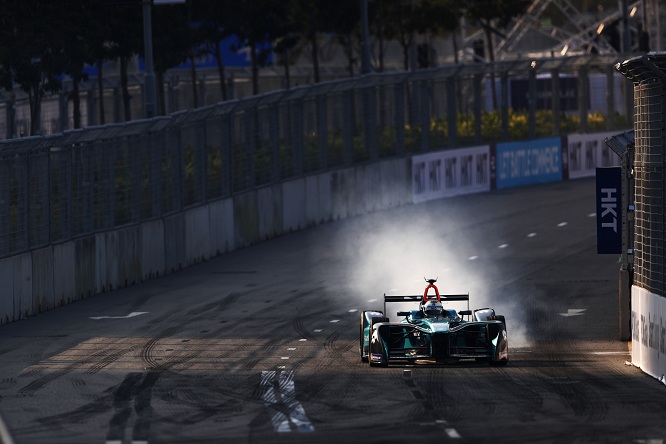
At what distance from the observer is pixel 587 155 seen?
54594 millimetres

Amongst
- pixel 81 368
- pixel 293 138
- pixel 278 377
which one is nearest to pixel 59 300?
pixel 81 368

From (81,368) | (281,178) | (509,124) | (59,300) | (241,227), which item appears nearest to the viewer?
(81,368)

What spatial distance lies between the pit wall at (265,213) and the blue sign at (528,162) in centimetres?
3

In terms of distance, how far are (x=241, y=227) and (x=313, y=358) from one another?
16869 mm

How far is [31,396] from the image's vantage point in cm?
1967

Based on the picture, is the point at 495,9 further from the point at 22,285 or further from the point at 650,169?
the point at 650,169

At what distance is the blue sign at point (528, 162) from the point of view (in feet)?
169

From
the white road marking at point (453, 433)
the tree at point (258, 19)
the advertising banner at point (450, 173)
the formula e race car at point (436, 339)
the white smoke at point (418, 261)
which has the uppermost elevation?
the tree at point (258, 19)

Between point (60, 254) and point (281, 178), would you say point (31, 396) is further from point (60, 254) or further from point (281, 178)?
point (281, 178)

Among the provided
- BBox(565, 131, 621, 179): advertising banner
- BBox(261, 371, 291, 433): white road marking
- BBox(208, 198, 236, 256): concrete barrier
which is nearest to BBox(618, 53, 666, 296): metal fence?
BBox(261, 371, 291, 433): white road marking

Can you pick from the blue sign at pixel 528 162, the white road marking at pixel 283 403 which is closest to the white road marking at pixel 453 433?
the white road marking at pixel 283 403

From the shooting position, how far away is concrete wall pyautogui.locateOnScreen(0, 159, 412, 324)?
95.1 feet

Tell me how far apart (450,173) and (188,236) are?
15.0 meters

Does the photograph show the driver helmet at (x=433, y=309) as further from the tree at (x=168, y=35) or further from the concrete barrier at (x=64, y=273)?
the tree at (x=168, y=35)
